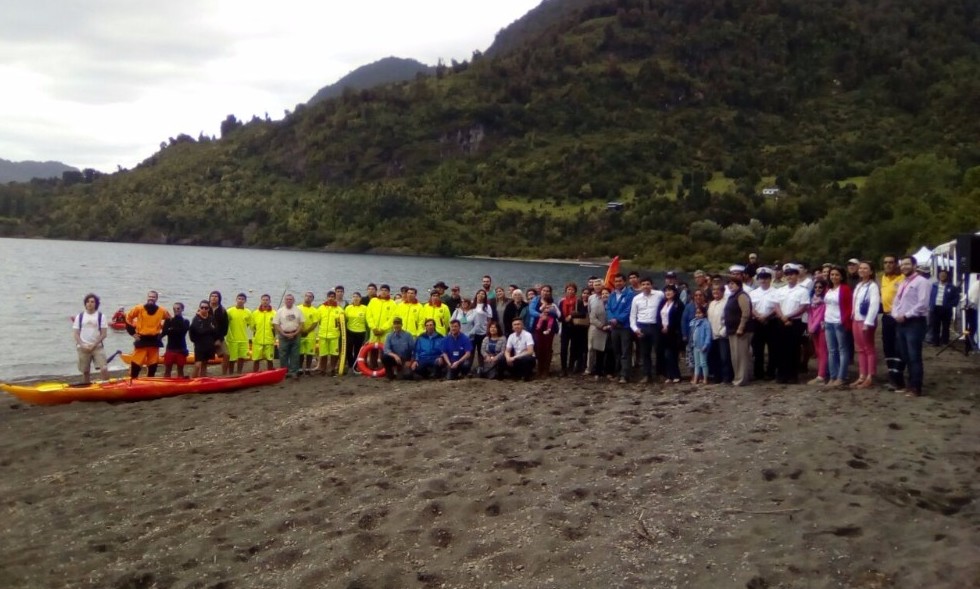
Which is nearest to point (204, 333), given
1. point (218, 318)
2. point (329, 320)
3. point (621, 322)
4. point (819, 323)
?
point (218, 318)

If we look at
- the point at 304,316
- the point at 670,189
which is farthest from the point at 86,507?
the point at 670,189

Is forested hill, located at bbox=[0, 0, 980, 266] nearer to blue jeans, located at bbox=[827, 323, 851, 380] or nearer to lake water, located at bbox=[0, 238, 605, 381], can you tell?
lake water, located at bbox=[0, 238, 605, 381]

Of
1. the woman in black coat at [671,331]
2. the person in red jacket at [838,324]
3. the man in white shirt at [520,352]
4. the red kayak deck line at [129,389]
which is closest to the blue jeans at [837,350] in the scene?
the person in red jacket at [838,324]

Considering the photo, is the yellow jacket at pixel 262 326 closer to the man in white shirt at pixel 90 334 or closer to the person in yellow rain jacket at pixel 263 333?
the person in yellow rain jacket at pixel 263 333

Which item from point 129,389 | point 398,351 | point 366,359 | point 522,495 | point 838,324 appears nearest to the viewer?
point 522,495

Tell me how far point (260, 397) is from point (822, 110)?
487 feet

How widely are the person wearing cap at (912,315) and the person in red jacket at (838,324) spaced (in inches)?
29.7

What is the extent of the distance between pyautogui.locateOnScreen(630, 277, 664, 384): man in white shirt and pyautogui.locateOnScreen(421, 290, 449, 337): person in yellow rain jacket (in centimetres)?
385

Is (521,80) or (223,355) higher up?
(521,80)

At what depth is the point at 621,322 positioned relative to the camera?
44.9ft

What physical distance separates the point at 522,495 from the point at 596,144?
458 feet

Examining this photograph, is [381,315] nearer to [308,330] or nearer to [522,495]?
[308,330]

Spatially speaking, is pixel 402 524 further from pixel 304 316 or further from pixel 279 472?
pixel 304 316

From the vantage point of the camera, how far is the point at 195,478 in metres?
8.92
